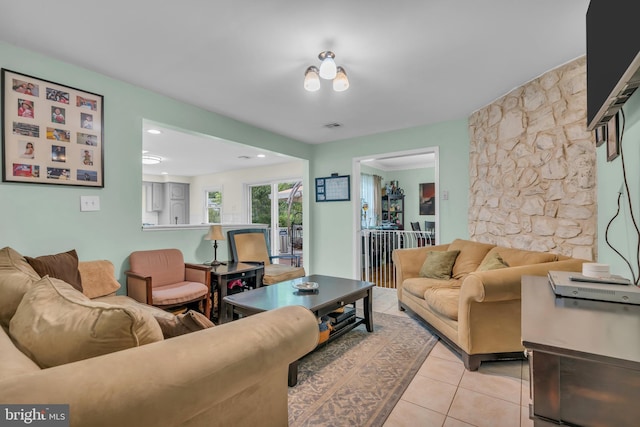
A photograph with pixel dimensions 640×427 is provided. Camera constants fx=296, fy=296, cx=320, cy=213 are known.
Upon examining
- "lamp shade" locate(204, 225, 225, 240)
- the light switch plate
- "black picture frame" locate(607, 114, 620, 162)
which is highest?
"black picture frame" locate(607, 114, 620, 162)

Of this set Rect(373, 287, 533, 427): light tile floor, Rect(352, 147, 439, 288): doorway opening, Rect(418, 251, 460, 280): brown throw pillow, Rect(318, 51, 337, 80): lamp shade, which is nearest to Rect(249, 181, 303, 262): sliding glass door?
Rect(352, 147, 439, 288): doorway opening

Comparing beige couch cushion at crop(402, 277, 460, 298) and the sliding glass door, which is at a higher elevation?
the sliding glass door

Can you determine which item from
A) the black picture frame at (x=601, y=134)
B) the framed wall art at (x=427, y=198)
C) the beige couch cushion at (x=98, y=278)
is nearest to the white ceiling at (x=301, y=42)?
the black picture frame at (x=601, y=134)

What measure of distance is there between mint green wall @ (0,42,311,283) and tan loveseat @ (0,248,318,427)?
1.32 metres

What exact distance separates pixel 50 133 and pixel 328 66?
2.20m

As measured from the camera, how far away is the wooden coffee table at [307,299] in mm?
2223

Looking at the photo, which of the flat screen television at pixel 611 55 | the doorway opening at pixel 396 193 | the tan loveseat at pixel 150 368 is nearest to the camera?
the tan loveseat at pixel 150 368

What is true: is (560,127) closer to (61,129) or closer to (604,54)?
Result: (604,54)

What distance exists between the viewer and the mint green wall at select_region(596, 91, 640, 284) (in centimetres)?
133

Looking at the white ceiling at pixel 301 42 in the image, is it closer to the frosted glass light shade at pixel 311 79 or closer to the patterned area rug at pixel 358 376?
the frosted glass light shade at pixel 311 79

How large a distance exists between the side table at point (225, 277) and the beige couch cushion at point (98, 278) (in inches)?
35.4

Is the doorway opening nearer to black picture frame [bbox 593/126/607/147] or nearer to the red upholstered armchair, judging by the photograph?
the red upholstered armchair

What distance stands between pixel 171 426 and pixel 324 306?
63.3 inches

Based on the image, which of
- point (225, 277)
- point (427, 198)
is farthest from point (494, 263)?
point (427, 198)
